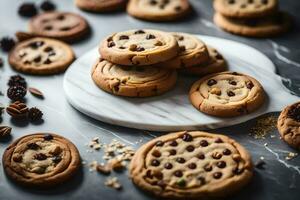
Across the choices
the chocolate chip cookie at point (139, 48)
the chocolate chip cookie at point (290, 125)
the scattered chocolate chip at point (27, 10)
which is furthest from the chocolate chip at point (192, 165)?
the scattered chocolate chip at point (27, 10)

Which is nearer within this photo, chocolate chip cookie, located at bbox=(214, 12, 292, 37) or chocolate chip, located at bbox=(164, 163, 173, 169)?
chocolate chip, located at bbox=(164, 163, 173, 169)

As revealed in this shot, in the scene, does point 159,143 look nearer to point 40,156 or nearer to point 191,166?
point 191,166

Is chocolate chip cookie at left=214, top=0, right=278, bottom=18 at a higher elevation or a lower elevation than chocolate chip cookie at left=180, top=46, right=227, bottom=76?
higher

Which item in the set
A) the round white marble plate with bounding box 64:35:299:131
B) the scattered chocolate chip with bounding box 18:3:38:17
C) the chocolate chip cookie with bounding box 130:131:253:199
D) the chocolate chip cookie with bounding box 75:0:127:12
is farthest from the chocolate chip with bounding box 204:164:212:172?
the scattered chocolate chip with bounding box 18:3:38:17

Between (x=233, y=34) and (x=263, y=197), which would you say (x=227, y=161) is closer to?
(x=263, y=197)

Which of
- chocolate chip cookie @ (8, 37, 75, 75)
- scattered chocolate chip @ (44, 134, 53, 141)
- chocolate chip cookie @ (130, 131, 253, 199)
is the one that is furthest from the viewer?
chocolate chip cookie @ (8, 37, 75, 75)

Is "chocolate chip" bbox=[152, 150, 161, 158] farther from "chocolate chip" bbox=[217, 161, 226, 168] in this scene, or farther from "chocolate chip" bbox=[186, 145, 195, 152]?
"chocolate chip" bbox=[217, 161, 226, 168]

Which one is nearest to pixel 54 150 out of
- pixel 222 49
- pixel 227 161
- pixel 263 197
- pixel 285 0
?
pixel 227 161

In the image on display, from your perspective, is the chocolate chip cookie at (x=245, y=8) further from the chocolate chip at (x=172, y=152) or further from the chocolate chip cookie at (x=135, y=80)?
the chocolate chip at (x=172, y=152)
